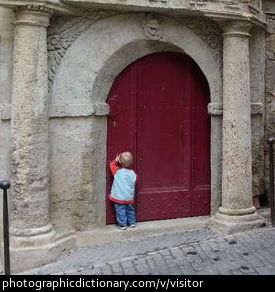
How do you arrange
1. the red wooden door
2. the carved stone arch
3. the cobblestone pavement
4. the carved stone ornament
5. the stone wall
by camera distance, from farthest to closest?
the stone wall → the red wooden door → the carved stone ornament → the carved stone arch → the cobblestone pavement

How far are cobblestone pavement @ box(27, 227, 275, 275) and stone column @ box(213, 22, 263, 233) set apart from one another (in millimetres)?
259

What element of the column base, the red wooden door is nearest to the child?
Answer: the red wooden door

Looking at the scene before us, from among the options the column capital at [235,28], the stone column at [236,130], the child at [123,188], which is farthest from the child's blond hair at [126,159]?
the column capital at [235,28]

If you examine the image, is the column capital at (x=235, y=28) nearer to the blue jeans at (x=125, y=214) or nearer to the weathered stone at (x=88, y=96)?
the weathered stone at (x=88, y=96)

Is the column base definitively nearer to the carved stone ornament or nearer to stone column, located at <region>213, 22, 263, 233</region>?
stone column, located at <region>213, 22, 263, 233</region>

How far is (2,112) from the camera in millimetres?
4578

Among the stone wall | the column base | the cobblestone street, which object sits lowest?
the cobblestone street

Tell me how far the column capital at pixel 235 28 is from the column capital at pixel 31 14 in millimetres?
2113

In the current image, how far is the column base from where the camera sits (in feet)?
17.3

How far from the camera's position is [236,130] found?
17.4 feet

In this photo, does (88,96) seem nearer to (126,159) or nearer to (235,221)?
(126,159)

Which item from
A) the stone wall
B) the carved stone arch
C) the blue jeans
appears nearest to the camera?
the carved stone arch

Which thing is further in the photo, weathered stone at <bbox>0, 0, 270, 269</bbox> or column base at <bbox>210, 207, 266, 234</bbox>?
column base at <bbox>210, 207, 266, 234</bbox>
